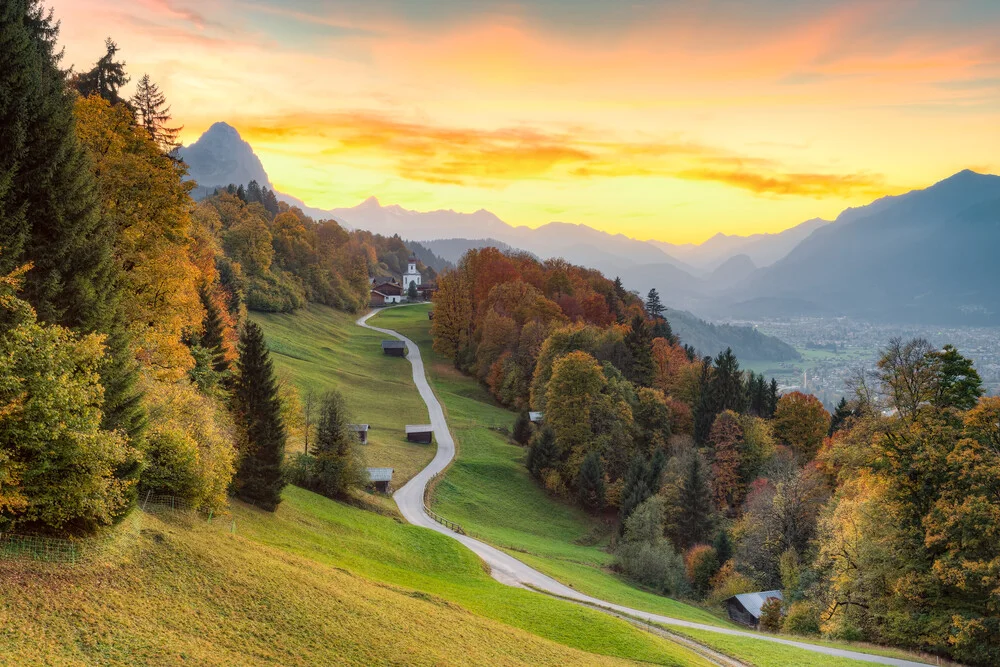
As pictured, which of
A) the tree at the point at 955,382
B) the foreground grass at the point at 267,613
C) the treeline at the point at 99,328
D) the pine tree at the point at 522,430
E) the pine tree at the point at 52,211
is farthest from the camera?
the pine tree at the point at 522,430

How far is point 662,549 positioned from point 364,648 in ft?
118

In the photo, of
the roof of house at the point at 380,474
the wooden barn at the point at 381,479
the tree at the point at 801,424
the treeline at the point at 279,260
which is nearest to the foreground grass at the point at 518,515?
the wooden barn at the point at 381,479

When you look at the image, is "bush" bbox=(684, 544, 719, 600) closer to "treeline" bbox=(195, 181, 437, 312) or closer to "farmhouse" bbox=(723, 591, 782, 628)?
"farmhouse" bbox=(723, 591, 782, 628)

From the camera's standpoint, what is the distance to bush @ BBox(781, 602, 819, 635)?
121 feet

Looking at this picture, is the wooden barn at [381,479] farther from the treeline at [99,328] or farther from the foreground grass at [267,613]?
the foreground grass at [267,613]

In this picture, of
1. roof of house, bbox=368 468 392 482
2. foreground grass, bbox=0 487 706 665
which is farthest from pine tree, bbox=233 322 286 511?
roof of house, bbox=368 468 392 482

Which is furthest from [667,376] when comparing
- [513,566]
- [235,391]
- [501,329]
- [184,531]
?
[184,531]

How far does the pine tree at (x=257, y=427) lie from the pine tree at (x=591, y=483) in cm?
3496

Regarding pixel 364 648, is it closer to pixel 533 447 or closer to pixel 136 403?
pixel 136 403

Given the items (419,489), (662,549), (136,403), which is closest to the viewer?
(136,403)

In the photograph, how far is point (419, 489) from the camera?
5331cm

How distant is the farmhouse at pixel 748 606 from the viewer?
135 ft

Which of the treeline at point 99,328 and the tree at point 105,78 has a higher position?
the tree at point 105,78

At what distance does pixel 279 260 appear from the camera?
12031 cm
